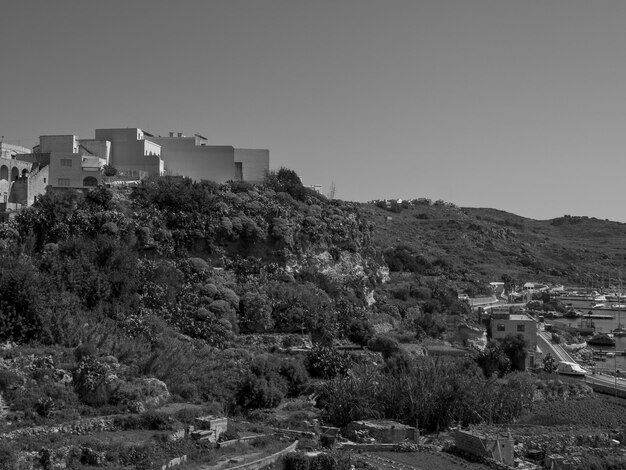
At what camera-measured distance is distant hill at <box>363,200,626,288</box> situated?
85938 mm

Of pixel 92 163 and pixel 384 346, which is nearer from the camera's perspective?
pixel 384 346

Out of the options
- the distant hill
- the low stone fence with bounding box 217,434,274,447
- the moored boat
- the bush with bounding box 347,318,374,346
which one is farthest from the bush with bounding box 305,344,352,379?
the moored boat

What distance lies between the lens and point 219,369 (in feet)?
103

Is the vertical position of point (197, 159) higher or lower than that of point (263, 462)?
higher

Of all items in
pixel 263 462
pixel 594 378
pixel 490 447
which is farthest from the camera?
pixel 594 378

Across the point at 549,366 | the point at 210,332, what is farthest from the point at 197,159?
the point at 549,366

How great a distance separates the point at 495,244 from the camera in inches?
4166

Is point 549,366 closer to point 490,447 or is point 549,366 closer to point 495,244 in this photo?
point 490,447

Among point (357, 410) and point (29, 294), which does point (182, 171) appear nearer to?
point (29, 294)

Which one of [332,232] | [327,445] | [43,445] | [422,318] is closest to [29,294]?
[43,445]

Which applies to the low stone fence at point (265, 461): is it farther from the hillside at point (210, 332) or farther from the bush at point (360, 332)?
the bush at point (360, 332)

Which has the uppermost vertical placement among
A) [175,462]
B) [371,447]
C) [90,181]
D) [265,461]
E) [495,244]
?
[90,181]

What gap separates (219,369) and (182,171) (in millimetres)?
17265

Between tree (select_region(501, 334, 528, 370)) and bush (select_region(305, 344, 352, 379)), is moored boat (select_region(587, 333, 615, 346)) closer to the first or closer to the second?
tree (select_region(501, 334, 528, 370))
